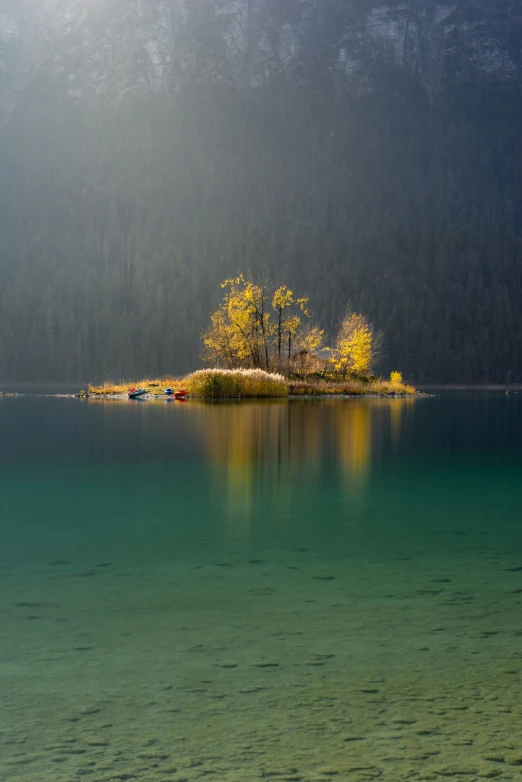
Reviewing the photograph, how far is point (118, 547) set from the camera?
44.0 ft

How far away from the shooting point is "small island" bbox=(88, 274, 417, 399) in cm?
6775

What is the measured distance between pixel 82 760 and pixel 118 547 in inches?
288

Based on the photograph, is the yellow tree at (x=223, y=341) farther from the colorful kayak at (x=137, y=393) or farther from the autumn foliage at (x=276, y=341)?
the colorful kayak at (x=137, y=393)

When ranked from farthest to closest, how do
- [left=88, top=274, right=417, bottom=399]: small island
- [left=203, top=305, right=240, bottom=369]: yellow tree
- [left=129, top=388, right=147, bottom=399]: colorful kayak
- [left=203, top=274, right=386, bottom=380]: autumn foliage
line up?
[left=203, top=305, right=240, bottom=369]: yellow tree, [left=203, top=274, right=386, bottom=380]: autumn foliage, [left=129, top=388, right=147, bottom=399]: colorful kayak, [left=88, top=274, right=417, bottom=399]: small island

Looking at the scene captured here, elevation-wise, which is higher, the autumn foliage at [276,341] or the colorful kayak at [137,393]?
the autumn foliage at [276,341]

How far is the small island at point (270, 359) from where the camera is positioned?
6775 centimetres

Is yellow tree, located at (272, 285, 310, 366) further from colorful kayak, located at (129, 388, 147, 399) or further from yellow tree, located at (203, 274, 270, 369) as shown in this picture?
colorful kayak, located at (129, 388, 147, 399)

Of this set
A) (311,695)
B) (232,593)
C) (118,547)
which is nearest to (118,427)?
(118,547)

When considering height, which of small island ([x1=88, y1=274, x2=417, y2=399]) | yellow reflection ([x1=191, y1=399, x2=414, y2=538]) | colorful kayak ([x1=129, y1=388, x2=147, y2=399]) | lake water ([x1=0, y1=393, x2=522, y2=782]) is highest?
small island ([x1=88, y1=274, x2=417, y2=399])

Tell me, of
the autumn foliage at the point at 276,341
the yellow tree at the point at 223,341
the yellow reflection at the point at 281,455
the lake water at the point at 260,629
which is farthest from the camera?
the yellow tree at the point at 223,341

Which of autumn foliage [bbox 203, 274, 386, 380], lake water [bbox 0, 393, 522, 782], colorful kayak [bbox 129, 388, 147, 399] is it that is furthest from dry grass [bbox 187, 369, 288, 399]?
lake water [bbox 0, 393, 522, 782]

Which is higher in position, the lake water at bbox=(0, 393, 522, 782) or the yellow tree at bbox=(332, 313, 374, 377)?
the yellow tree at bbox=(332, 313, 374, 377)

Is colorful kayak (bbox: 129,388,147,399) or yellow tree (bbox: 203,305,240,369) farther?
yellow tree (bbox: 203,305,240,369)

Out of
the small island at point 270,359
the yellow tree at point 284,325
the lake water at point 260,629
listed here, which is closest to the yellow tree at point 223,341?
the small island at point 270,359
